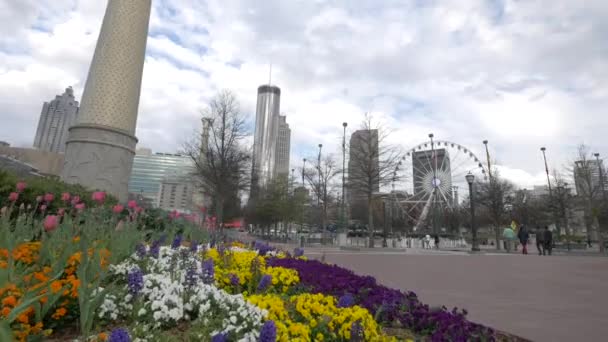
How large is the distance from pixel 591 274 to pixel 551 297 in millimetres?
5855

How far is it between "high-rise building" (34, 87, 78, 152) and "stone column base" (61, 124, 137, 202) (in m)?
92.9

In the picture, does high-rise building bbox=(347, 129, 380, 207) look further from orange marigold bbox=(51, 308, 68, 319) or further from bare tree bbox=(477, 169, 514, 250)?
orange marigold bbox=(51, 308, 68, 319)

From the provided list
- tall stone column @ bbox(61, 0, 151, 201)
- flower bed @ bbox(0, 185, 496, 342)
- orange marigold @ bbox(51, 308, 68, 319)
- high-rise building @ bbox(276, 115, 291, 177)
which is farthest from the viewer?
high-rise building @ bbox(276, 115, 291, 177)

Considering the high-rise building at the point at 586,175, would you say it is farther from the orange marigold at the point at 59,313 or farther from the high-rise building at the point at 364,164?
the orange marigold at the point at 59,313

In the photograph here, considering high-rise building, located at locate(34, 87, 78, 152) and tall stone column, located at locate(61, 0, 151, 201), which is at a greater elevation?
high-rise building, located at locate(34, 87, 78, 152)

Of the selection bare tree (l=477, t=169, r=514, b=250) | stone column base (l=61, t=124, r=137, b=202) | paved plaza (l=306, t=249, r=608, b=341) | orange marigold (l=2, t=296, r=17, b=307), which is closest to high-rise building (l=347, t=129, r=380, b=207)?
bare tree (l=477, t=169, r=514, b=250)

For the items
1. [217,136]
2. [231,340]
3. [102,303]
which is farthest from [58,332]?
[217,136]

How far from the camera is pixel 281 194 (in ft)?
131

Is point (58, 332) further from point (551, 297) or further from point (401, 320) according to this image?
point (551, 297)

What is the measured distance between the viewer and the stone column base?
12.8 meters

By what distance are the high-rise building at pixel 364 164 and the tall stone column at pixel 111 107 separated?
17.2 metres

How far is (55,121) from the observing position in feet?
310

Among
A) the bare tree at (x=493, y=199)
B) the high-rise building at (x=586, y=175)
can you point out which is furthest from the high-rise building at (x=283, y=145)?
the high-rise building at (x=586, y=175)

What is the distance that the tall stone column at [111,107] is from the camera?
42.6 ft
